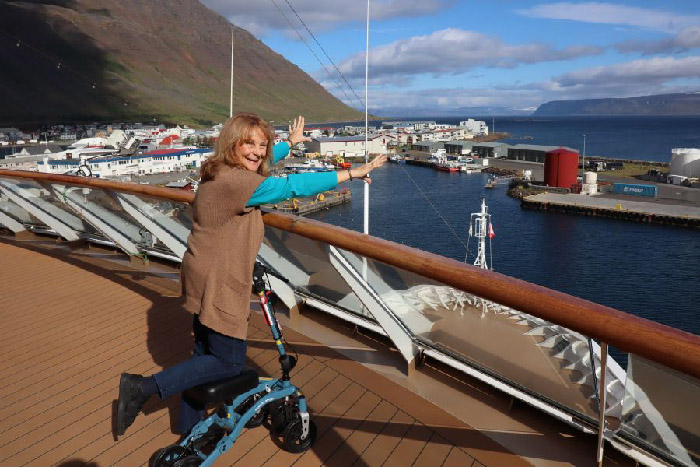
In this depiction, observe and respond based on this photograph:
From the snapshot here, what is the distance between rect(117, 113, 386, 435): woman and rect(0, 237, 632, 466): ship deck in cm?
41

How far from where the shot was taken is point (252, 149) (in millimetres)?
1918

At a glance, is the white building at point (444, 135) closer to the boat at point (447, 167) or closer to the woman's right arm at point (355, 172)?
the boat at point (447, 167)

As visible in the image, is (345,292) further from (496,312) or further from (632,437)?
(632,437)

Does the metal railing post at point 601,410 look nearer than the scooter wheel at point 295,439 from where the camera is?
Yes

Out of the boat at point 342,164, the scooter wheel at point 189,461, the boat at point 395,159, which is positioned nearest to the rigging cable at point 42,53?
the boat at point 342,164

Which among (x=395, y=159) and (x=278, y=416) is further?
(x=395, y=159)

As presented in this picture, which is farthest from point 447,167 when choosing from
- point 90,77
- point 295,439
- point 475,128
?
point 90,77

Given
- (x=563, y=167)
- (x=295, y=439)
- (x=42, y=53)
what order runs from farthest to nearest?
(x=42, y=53)
(x=563, y=167)
(x=295, y=439)

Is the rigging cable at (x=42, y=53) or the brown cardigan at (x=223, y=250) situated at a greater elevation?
the rigging cable at (x=42, y=53)

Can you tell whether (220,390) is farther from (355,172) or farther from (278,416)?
(355,172)

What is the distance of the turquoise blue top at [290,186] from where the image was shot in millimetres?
1825

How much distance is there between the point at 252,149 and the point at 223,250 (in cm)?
38

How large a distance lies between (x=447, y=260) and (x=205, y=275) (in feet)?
2.88

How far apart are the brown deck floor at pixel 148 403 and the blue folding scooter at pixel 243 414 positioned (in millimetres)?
96
